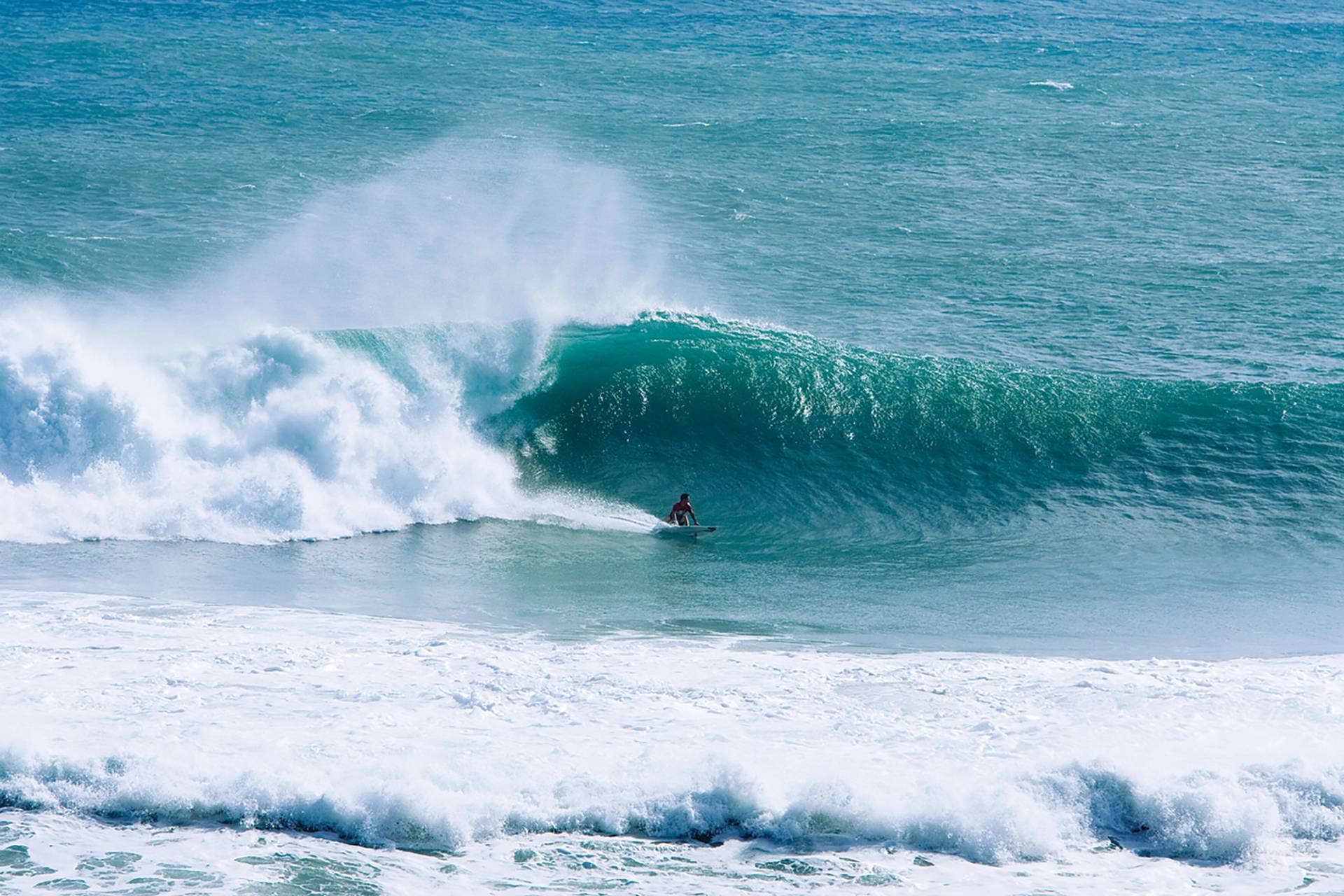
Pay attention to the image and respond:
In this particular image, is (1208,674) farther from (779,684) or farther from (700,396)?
(700,396)

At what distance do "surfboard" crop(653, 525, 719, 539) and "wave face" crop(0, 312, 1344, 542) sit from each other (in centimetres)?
58

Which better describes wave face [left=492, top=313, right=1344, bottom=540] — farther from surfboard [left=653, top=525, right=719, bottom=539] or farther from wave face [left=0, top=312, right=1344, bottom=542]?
surfboard [left=653, top=525, right=719, bottom=539]

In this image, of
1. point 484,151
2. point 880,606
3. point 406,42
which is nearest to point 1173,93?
point 484,151

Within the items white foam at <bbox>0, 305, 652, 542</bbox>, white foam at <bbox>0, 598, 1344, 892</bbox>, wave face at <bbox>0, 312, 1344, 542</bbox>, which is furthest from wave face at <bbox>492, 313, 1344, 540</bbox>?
white foam at <bbox>0, 598, 1344, 892</bbox>

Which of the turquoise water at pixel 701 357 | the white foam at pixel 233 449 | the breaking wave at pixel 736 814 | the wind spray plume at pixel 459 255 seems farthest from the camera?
the wind spray plume at pixel 459 255

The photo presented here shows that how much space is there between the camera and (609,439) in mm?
19297

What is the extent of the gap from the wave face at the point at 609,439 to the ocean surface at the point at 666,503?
2.7 inches

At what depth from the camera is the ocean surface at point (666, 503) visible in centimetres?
1011

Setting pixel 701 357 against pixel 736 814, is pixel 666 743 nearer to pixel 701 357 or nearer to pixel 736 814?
pixel 736 814

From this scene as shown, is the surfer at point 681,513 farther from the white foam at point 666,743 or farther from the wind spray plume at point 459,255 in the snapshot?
the wind spray plume at point 459,255

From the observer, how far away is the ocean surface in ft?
33.2

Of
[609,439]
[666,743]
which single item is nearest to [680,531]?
[609,439]

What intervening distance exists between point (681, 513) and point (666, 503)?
0.90 meters

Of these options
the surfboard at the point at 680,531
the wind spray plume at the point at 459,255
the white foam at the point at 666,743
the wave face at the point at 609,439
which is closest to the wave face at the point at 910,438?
the wave face at the point at 609,439
